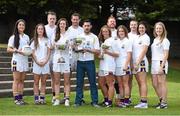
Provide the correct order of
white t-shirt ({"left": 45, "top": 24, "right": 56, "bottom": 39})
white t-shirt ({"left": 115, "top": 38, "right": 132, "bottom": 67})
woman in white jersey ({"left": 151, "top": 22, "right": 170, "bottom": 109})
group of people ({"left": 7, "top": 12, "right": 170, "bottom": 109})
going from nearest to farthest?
woman in white jersey ({"left": 151, "top": 22, "right": 170, "bottom": 109}) < group of people ({"left": 7, "top": 12, "right": 170, "bottom": 109}) < white t-shirt ({"left": 115, "top": 38, "right": 132, "bottom": 67}) < white t-shirt ({"left": 45, "top": 24, "right": 56, "bottom": 39})

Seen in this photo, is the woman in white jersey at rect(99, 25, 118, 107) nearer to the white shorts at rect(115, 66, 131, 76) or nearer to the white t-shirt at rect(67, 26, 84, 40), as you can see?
the white shorts at rect(115, 66, 131, 76)

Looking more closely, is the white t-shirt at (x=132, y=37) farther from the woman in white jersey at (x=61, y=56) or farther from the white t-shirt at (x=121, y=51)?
the woman in white jersey at (x=61, y=56)

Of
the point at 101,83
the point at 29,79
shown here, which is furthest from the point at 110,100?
the point at 29,79

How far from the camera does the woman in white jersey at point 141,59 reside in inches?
444

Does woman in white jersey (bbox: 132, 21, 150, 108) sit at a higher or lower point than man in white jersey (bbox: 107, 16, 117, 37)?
lower

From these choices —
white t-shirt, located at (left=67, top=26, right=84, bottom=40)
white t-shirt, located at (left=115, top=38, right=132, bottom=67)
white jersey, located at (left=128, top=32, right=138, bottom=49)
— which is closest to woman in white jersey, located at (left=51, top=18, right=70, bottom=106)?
white t-shirt, located at (left=67, top=26, right=84, bottom=40)

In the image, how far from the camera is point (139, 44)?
1140 cm

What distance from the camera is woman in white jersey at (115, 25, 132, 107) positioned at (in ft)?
37.2

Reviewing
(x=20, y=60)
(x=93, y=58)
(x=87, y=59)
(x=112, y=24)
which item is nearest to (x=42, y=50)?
(x=20, y=60)

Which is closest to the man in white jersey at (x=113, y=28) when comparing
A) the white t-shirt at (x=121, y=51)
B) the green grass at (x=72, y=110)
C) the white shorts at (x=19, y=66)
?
the white t-shirt at (x=121, y=51)

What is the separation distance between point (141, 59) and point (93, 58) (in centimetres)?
110

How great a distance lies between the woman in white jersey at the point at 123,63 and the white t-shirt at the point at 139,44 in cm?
20

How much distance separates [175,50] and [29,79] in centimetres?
1765

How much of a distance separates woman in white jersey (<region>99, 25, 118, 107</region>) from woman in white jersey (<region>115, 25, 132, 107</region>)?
0.43 ft
